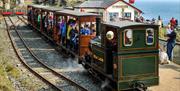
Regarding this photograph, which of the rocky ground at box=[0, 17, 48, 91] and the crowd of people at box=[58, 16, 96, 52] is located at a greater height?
the crowd of people at box=[58, 16, 96, 52]

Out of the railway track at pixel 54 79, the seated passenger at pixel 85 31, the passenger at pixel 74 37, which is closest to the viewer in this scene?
the railway track at pixel 54 79

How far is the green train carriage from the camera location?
10.3m

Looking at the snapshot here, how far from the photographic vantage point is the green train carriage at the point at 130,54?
10328 millimetres

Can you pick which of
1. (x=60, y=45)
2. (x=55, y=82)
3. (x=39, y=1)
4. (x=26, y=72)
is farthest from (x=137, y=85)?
(x=39, y=1)

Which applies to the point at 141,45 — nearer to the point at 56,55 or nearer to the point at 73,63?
the point at 73,63

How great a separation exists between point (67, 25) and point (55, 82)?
17.4 feet

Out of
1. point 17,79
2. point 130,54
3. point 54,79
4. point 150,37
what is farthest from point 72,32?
point 130,54

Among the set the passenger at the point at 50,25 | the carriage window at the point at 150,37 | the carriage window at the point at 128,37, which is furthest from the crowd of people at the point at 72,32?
the carriage window at the point at 128,37

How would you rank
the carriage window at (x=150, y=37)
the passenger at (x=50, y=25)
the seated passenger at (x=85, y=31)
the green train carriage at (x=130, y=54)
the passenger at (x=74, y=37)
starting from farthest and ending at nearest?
the passenger at (x=50, y=25) → the passenger at (x=74, y=37) → the seated passenger at (x=85, y=31) → the carriage window at (x=150, y=37) → the green train carriage at (x=130, y=54)

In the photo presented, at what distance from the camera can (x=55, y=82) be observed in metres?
13.3

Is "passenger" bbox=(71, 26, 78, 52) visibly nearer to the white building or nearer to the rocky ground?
the rocky ground

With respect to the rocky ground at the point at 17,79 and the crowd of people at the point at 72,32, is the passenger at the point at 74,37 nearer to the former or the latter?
the crowd of people at the point at 72,32

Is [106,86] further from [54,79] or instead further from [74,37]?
[74,37]

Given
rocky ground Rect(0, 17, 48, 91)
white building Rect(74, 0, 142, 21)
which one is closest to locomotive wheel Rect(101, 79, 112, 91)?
rocky ground Rect(0, 17, 48, 91)
